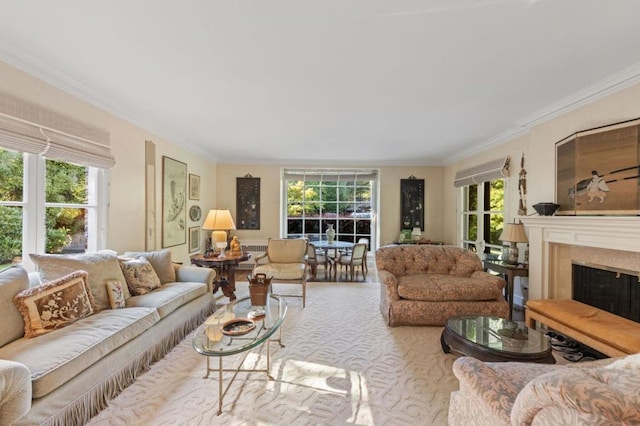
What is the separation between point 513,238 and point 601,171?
119cm

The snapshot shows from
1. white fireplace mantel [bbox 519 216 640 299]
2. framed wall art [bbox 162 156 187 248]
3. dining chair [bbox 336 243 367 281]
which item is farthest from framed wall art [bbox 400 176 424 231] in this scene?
framed wall art [bbox 162 156 187 248]

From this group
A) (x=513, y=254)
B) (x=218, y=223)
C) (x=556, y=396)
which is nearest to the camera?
(x=556, y=396)

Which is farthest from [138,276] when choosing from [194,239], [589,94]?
[589,94]

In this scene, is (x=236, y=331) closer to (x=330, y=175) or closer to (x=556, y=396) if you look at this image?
(x=556, y=396)

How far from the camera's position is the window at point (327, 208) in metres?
6.61

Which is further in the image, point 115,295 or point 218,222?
point 218,222

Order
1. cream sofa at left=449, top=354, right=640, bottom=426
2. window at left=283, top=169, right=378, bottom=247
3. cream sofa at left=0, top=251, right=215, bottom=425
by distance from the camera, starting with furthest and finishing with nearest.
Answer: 1. window at left=283, top=169, right=378, bottom=247
2. cream sofa at left=0, top=251, right=215, bottom=425
3. cream sofa at left=449, top=354, right=640, bottom=426

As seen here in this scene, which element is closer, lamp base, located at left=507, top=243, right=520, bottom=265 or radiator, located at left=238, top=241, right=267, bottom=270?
lamp base, located at left=507, top=243, right=520, bottom=265

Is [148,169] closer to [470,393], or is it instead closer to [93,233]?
[93,233]

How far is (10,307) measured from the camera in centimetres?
183

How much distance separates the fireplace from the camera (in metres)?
2.46

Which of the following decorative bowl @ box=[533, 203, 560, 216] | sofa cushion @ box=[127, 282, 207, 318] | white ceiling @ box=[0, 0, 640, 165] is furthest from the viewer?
decorative bowl @ box=[533, 203, 560, 216]

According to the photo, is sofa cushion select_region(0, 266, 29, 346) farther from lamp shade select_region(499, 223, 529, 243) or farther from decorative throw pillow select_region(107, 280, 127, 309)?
lamp shade select_region(499, 223, 529, 243)

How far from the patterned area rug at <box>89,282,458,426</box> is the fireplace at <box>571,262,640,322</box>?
149cm
